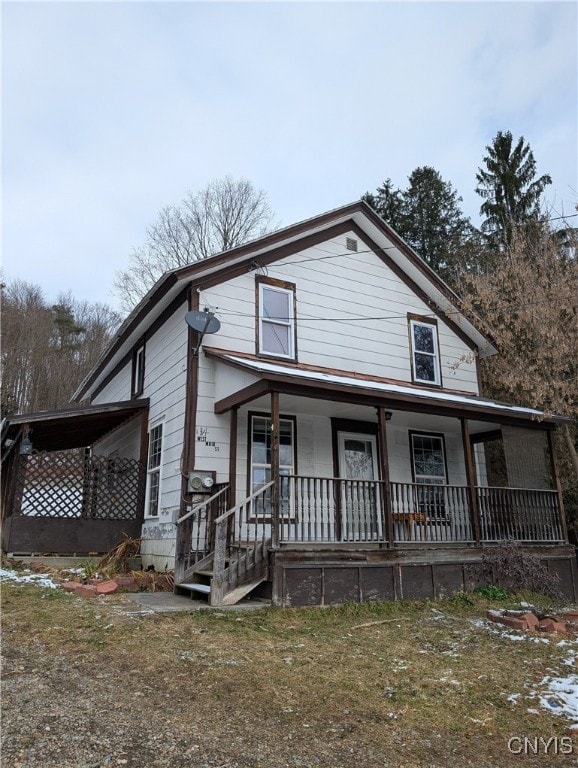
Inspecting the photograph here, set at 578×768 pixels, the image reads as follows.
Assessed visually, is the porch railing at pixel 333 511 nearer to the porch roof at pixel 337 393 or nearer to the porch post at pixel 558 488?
the porch roof at pixel 337 393

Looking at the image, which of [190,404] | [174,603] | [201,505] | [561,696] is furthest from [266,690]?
[190,404]

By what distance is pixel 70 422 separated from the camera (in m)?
11.9

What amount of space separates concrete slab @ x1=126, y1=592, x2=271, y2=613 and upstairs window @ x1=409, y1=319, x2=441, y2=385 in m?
7.21

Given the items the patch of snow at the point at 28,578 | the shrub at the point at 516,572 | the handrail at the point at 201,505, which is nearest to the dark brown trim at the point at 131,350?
the handrail at the point at 201,505

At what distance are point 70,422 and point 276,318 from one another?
497cm

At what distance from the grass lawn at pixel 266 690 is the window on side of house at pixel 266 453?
9.96 ft

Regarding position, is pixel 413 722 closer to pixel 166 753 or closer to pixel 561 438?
pixel 166 753

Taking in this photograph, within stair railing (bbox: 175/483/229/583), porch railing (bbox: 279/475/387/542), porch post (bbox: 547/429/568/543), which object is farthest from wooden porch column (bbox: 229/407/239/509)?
porch post (bbox: 547/429/568/543)

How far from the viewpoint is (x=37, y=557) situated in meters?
10.4

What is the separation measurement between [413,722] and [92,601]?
4914mm

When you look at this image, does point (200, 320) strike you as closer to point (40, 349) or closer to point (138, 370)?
point (138, 370)

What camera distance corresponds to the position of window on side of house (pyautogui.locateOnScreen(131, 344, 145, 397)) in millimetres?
13172

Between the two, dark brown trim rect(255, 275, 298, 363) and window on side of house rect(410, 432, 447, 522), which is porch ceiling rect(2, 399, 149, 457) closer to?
dark brown trim rect(255, 275, 298, 363)

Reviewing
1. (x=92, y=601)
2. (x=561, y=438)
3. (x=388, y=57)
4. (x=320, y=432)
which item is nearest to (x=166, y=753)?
(x=92, y=601)
